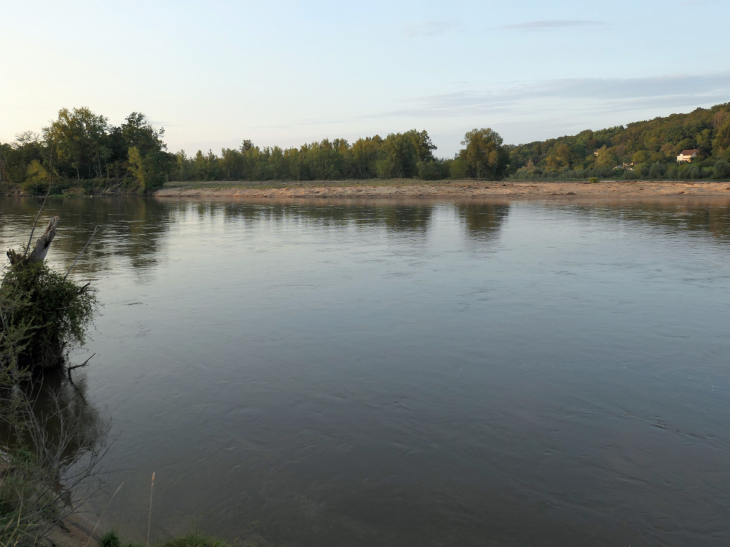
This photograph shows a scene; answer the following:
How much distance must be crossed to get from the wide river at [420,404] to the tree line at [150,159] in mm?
72085

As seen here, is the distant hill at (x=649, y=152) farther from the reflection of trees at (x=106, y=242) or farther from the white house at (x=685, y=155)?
the reflection of trees at (x=106, y=242)

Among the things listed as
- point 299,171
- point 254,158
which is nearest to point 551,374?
point 299,171

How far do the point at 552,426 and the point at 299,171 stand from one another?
3956 inches

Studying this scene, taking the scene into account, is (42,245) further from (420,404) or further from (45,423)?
(420,404)

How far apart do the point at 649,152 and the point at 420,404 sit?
142931 mm

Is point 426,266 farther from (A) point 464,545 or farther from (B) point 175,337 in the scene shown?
(A) point 464,545

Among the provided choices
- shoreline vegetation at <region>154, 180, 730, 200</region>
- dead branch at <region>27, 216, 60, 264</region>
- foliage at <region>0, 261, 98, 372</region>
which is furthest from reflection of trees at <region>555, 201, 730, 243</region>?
dead branch at <region>27, 216, 60, 264</region>

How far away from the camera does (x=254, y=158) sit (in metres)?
119

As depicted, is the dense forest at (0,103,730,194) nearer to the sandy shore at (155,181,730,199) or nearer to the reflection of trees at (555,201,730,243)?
the sandy shore at (155,181,730,199)

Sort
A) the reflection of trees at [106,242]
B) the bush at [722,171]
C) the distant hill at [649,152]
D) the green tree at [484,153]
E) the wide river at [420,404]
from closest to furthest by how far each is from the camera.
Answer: the wide river at [420,404] → the reflection of trees at [106,242] → the bush at [722,171] → the distant hill at [649,152] → the green tree at [484,153]

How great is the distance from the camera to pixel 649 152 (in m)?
129

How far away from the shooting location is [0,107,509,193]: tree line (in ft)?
282

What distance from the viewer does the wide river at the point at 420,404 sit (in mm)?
5152

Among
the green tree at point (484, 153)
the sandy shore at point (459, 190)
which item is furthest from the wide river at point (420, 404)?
the green tree at point (484, 153)
